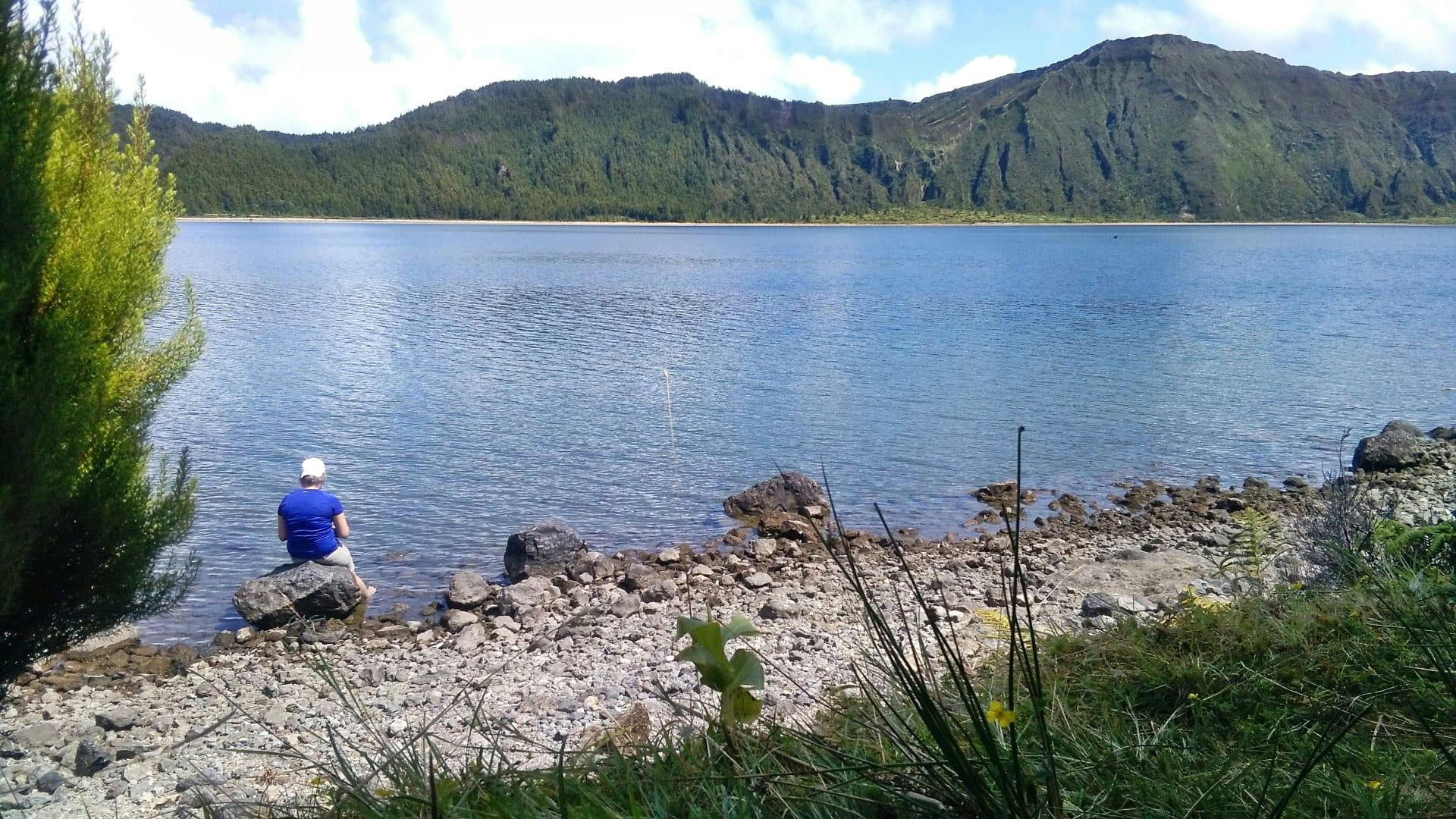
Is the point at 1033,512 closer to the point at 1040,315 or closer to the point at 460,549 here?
the point at 460,549

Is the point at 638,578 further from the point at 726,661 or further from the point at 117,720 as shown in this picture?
the point at 726,661

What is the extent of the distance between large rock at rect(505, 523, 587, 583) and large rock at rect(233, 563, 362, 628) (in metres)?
2.03

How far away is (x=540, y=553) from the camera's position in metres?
12.2

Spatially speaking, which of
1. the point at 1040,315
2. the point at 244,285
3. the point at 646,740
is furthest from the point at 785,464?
the point at 244,285

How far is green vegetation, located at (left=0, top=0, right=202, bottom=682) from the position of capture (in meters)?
5.41

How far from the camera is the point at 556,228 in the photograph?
623 feet

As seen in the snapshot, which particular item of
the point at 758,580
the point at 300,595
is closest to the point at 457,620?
the point at 300,595

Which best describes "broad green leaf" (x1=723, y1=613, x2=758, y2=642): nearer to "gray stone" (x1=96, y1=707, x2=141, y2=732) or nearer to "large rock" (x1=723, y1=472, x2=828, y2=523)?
"gray stone" (x1=96, y1=707, x2=141, y2=732)

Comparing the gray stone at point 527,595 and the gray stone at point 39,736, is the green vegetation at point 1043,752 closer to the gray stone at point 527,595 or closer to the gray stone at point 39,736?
the gray stone at point 39,736

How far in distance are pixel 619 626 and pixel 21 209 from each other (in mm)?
6325

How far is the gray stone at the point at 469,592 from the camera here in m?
11.0

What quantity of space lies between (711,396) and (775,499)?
1001 cm

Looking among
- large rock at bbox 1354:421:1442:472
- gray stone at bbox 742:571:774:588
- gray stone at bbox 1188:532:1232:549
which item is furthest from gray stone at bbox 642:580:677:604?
large rock at bbox 1354:421:1442:472

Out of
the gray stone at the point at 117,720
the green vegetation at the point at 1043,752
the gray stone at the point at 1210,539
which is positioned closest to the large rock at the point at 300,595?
the gray stone at the point at 117,720
